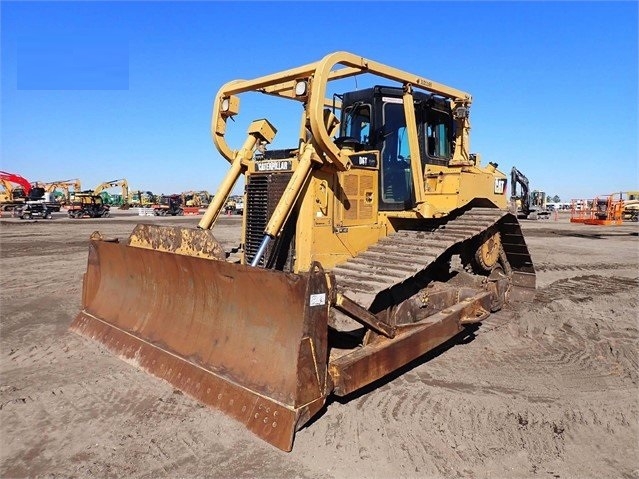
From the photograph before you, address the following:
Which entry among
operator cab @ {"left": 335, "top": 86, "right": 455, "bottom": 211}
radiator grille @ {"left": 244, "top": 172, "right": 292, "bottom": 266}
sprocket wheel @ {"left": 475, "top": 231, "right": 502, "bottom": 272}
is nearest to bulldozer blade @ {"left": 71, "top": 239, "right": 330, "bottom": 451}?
radiator grille @ {"left": 244, "top": 172, "right": 292, "bottom": 266}

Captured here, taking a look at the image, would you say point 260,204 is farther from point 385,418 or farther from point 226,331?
point 385,418

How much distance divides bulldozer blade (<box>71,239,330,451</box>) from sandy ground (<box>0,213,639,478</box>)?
0.65ft

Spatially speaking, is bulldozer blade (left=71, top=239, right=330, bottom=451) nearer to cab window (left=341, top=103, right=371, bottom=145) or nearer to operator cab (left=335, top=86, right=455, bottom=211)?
operator cab (left=335, top=86, right=455, bottom=211)

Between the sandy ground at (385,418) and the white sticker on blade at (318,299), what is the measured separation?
1.03 m

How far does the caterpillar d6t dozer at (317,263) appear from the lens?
386cm

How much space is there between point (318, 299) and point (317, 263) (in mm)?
278

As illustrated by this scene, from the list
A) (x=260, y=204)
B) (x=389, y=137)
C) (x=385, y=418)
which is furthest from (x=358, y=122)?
(x=385, y=418)

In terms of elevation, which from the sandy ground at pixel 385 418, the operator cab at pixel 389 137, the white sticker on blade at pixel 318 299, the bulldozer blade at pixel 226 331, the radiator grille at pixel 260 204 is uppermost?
the operator cab at pixel 389 137

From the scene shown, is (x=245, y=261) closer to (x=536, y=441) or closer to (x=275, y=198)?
(x=275, y=198)

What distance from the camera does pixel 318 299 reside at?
146 inches

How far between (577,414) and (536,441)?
2.40 ft

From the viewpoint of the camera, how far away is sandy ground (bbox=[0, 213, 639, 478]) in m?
3.35

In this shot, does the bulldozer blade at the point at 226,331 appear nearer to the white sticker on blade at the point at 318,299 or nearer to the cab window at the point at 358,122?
the white sticker on blade at the point at 318,299

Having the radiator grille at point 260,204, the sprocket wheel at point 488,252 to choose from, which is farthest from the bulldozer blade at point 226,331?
the sprocket wheel at point 488,252
